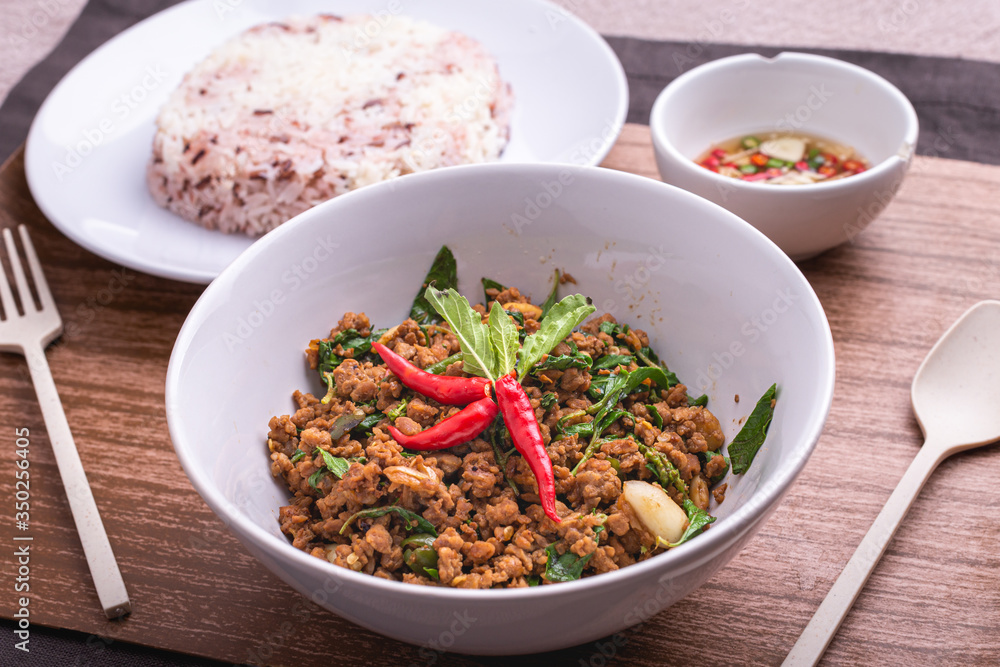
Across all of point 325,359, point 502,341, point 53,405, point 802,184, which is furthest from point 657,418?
point 53,405

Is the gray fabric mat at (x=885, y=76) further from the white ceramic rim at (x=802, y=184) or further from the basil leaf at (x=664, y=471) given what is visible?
the basil leaf at (x=664, y=471)

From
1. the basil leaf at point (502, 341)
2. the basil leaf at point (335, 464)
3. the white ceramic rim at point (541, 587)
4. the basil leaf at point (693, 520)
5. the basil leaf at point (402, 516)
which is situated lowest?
the basil leaf at point (693, 520)

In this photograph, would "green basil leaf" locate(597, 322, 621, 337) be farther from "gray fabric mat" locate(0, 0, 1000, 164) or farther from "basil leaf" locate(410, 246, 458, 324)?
"gray fabric mat" locate(0, 0, 1000, 164)

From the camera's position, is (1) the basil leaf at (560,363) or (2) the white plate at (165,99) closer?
(1) the basil leaf at (560,363)

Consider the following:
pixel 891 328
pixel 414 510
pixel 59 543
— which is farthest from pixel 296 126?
pixel 891 328

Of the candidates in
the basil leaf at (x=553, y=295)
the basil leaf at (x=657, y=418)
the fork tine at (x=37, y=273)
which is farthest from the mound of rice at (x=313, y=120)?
the basil leaf at (x=657, y=418)

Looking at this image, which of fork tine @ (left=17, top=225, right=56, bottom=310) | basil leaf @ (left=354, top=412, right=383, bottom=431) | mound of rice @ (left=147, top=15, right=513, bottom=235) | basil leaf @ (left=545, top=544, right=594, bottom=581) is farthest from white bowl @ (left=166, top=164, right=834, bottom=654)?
fork tine @ (left=17, top=225, right=56, bottom=310)
